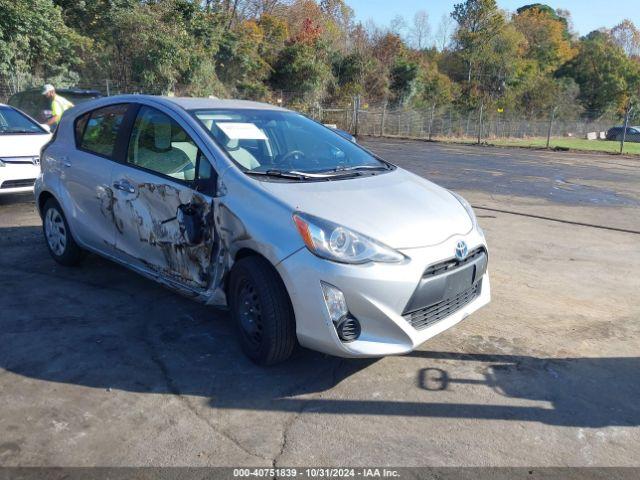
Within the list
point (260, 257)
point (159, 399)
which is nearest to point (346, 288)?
point (260, 257)

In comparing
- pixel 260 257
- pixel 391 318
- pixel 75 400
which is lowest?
pixel 75 400

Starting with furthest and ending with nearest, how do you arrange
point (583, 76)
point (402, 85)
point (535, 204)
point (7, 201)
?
point (583, 76), point (402, 85), point (535, 204), point (7, 201)

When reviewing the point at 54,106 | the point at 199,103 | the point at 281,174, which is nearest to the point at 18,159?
the point at 54,106

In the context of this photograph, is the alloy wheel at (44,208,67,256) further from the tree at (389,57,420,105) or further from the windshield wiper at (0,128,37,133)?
the tree at (389,57,420,105)

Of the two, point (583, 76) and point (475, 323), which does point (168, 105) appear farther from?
point (583, 76)

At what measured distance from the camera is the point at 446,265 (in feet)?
11.8

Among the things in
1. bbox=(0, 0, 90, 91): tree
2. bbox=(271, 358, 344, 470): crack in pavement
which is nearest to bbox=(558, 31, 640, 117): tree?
bbox=(0, 0, 90, 91): tree

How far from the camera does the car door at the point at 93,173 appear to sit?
482 centimetres

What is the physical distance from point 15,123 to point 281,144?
6.78 metres

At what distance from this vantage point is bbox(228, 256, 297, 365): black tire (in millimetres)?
3492

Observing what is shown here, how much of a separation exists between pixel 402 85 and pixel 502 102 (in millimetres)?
11822

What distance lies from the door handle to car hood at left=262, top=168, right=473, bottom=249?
134 cm

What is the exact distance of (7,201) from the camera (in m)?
9.27

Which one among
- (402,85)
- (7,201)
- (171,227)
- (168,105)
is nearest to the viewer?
(171,227)
